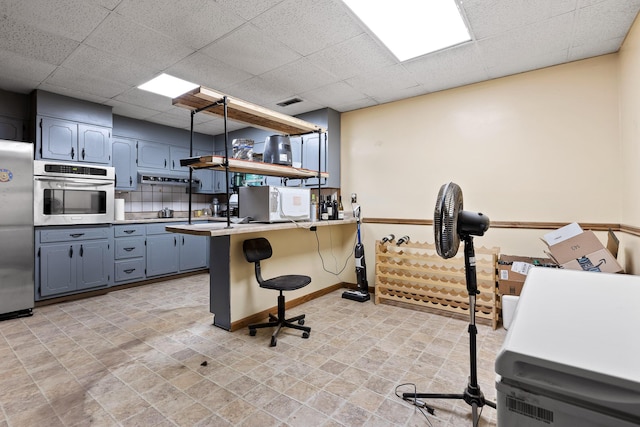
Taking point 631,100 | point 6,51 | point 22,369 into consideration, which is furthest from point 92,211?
point 631,100

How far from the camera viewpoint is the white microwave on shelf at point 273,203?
9.62ft

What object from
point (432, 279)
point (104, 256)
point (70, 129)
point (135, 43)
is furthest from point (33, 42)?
point (432, 279)

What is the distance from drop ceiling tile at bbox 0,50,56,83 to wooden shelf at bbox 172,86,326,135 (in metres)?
1.64

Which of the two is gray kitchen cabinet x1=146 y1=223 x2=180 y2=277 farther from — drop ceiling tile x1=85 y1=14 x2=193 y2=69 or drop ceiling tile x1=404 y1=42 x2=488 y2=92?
drop ceiling tile x1=404 y1=42 x2=488 y2=92

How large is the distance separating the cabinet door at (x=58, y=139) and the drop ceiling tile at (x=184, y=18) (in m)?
2.36

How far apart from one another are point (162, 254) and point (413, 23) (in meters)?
4.44

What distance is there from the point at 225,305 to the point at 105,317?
1446 millimetres

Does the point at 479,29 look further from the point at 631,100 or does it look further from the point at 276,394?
the point at 276,394

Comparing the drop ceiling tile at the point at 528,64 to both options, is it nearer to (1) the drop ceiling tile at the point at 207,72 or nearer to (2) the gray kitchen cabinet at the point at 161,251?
(1) the drop ceiling tile at the point at 207,72

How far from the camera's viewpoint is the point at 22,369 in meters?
2.22

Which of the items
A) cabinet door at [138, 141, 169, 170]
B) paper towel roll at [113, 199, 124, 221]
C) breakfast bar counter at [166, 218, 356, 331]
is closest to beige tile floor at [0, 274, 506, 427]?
breakfast bar counter at [166, 218, 356, 331]

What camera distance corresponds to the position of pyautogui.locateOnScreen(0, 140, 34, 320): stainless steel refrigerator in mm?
3229

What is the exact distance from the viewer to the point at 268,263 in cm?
328

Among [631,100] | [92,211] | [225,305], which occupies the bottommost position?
[225,305]
